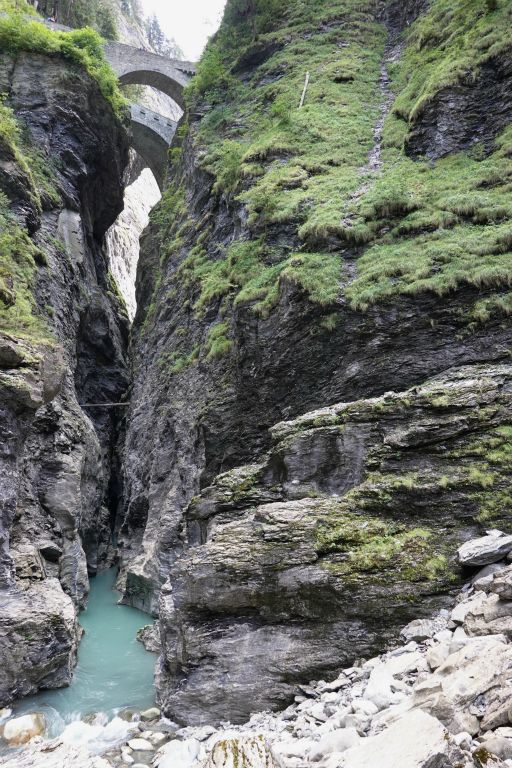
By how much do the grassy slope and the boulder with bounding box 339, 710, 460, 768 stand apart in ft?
32.3

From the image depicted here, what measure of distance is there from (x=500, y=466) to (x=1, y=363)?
43.8 feet

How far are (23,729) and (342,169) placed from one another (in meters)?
20.4

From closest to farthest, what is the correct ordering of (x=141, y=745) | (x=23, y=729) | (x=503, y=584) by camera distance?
(x=503, y=584), (x=141, y=745), (x=23, y=729)

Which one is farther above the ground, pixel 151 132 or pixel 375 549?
pixel 151 132

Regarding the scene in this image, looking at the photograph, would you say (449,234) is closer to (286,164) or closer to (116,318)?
(286,164)

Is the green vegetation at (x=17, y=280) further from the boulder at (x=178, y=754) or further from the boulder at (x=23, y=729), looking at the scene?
the boulder at (x=178, y=754)

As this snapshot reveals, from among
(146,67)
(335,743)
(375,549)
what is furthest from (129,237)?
(335,743)

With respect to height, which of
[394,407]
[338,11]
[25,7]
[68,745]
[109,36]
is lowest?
[68,745]

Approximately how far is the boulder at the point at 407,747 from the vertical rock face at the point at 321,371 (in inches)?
147

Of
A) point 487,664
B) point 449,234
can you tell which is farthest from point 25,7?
point 487,664

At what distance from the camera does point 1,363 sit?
1523 cm

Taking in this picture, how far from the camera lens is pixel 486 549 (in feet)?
26.2

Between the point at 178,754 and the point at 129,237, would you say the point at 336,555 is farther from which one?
the point at 129,237

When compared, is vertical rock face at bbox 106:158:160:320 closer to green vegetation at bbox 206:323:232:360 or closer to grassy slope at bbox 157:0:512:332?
grassy slope at bbox 157:0:512:332
